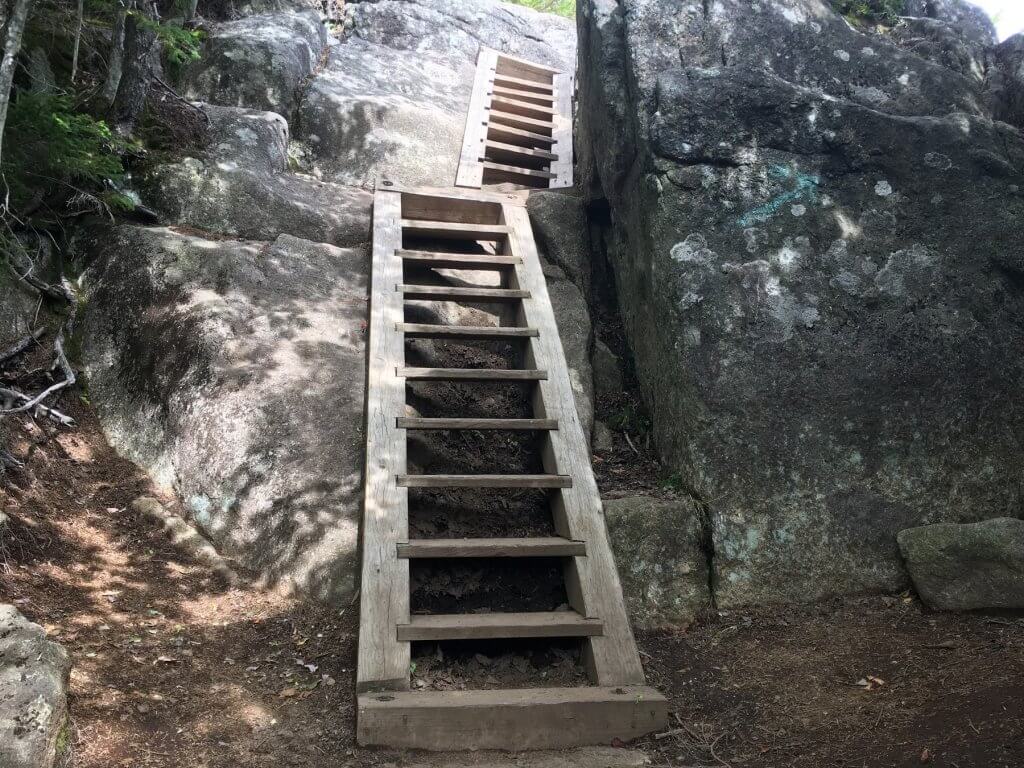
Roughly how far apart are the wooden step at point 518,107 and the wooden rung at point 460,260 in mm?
4531

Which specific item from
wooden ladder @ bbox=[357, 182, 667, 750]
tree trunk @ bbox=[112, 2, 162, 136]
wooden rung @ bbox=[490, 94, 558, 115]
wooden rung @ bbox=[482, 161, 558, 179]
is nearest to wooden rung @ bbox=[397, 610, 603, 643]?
wooden ladder @ bbox=[357, 182, 667, 750]

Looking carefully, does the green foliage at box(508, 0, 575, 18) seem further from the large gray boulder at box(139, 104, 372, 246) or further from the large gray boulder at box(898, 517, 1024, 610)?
the large gray boulder at box(898, 517, 1024, 610)

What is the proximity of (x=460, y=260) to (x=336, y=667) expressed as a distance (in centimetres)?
284

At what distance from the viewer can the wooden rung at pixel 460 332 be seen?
4.65 meters

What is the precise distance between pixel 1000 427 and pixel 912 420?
462 mm

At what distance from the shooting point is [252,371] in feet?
15.0

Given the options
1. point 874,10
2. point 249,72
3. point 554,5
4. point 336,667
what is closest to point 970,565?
point 336,667

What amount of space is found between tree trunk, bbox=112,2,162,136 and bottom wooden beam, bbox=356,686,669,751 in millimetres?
4818

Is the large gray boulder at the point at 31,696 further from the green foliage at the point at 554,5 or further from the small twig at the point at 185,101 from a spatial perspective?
the green foliage at the point at 554,5

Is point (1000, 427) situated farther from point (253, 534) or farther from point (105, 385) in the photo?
point (105, 385)

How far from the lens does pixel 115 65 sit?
18.5 feet

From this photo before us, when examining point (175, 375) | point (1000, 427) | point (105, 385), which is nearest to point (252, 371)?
point (175, 375)

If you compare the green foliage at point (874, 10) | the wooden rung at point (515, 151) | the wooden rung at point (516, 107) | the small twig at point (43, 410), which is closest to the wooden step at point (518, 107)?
the wooden rung at point (516, 107)

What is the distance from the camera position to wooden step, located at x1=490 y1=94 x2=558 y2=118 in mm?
9328
